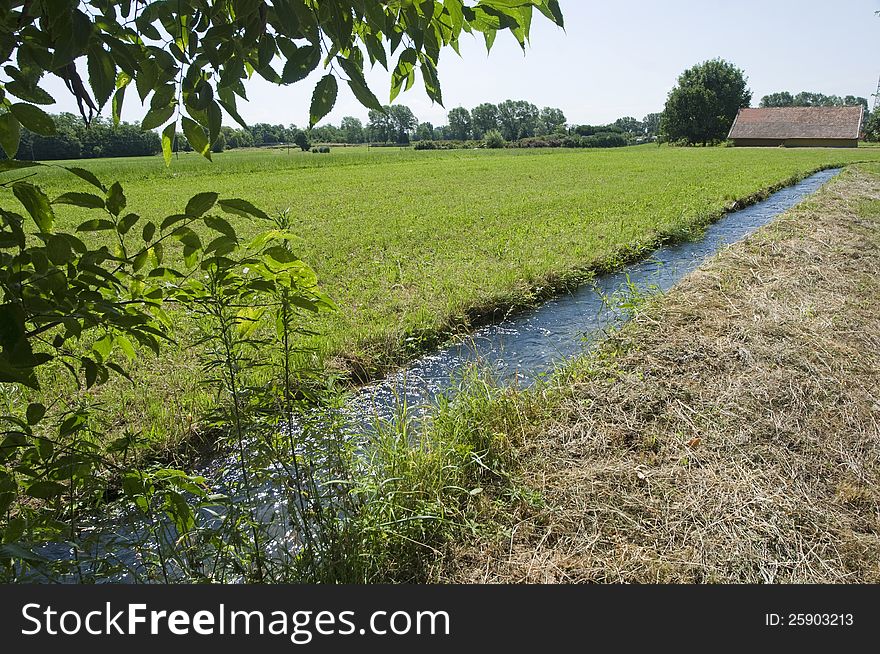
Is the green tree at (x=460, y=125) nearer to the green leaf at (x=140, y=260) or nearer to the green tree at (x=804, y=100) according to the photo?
the green tree at (x=804, y=100)

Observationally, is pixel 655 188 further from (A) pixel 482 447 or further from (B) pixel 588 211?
(A) pixel 482 447

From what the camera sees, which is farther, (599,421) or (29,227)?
(29,227)

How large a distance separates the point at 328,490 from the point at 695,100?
86.5 metres

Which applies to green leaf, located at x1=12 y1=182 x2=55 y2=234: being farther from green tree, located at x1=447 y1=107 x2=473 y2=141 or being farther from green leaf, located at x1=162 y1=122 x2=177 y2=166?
green tree, located at x1=447 y1=107 x2=473 y2=141

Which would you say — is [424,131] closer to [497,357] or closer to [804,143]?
[804,143]

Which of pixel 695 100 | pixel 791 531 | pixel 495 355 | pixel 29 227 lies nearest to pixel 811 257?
pixel 495 355

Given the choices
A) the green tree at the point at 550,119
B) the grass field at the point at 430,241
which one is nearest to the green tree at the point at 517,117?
the green tree at the point at 550,119

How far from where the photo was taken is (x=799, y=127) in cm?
6397

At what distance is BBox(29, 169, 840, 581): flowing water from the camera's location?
11.3ft

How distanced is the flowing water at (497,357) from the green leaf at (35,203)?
118cm

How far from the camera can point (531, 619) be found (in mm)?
2000

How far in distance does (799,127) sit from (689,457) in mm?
73887

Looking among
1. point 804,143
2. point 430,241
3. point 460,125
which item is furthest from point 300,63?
point 460,125

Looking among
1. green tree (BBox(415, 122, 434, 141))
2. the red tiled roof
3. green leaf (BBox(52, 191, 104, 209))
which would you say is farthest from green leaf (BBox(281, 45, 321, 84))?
green tree (BBox(415, 122, 434, 141))
